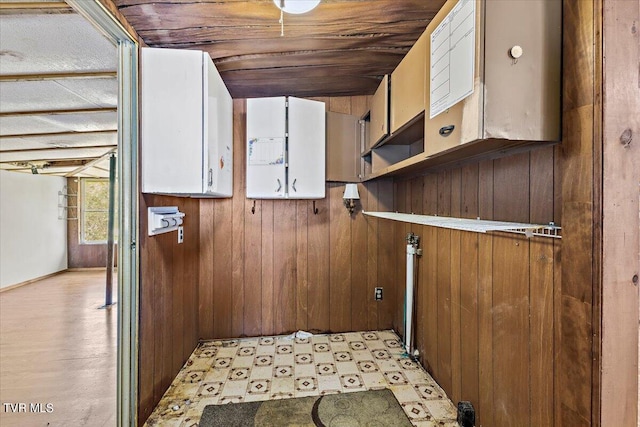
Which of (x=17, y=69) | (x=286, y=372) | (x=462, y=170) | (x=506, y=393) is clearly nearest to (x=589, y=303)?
(x=506, y=393)

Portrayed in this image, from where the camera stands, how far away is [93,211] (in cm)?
611

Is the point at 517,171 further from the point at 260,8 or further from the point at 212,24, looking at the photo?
the point at 212,24

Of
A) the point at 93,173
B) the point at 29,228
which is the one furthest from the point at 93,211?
the point at 29,228

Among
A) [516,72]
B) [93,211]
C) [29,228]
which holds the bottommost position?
[29,228]

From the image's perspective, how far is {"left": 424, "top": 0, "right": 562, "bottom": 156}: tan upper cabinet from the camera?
2.92 ft

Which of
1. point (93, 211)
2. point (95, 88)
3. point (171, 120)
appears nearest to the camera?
point (171, 120)

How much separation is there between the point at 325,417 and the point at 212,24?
2206 millimetres

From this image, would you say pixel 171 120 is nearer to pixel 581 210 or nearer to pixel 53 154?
pixel 581 210

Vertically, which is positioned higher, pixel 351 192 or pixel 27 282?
pixel 351 192

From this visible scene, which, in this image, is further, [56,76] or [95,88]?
[95,88]

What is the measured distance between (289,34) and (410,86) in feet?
2.41

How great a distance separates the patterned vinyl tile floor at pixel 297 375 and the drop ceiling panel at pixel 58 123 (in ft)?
7.71

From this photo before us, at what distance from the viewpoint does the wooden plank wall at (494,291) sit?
106cm

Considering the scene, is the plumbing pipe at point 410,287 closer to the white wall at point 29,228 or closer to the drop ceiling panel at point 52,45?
the drop ceiling panel at point 52,45
